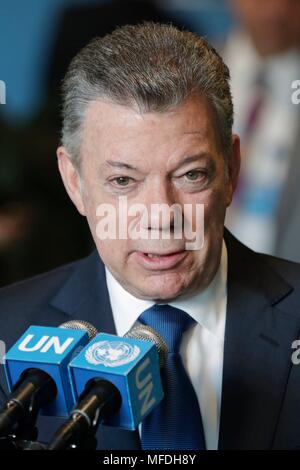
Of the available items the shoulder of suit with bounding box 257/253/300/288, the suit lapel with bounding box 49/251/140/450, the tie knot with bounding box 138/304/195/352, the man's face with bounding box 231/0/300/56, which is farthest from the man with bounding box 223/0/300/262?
the tie knot with bounding box 138/304/195/352

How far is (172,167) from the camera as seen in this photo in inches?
53.9

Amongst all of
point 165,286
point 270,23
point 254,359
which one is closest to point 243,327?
point 254,359

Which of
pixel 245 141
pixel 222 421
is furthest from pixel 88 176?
pixel 245 141

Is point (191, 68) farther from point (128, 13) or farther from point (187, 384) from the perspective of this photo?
point (128, 13)

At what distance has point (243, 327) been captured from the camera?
1.52m

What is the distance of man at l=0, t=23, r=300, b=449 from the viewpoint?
138cm

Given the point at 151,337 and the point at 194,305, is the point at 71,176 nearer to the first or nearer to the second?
the point at 194,305

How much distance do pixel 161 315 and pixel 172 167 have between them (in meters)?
0.27

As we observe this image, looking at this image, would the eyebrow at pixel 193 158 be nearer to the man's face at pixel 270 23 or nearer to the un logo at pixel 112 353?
the un logo at pixel 112 353

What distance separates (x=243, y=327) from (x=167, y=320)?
14cm

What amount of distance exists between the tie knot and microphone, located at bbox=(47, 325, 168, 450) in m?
0.38

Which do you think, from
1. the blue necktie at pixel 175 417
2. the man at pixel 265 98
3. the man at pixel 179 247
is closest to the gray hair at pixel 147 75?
the man at pixel 179 247

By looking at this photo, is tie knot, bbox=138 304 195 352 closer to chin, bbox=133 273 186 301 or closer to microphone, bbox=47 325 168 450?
chin, bbox=133 273 186 301
